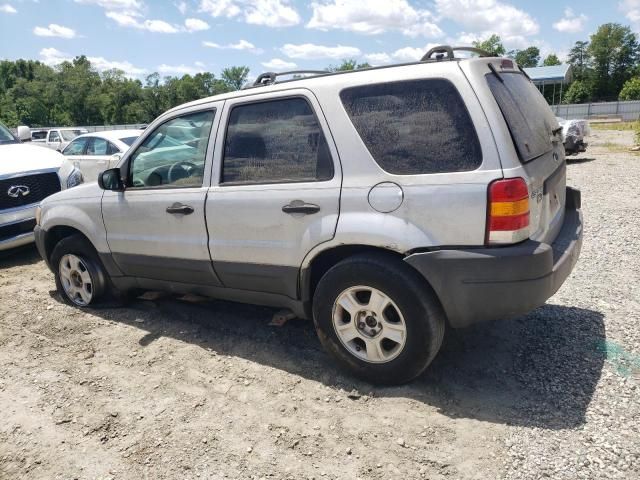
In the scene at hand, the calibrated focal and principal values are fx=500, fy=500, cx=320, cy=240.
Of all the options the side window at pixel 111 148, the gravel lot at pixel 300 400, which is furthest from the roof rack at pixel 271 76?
the side window at pixel 111 148

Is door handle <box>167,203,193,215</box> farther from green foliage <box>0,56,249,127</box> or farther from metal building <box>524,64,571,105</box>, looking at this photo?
green foliage <box>0,56,249,127</box>

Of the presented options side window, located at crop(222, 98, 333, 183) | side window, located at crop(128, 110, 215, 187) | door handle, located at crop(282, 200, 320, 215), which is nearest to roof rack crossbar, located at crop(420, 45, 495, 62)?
side window, located at crop(222, 98, 333, 183)

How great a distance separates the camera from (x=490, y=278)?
2.78 meters

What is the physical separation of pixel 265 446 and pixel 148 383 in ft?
3.86

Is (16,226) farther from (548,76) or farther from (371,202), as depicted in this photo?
(548,76)

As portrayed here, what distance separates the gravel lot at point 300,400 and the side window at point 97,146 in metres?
6.31

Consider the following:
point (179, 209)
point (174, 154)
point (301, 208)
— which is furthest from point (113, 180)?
point (301, 208)

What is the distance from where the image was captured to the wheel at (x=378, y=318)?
2.98 meters

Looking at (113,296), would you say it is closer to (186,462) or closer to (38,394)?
(38,394)

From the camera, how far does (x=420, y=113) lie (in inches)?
115

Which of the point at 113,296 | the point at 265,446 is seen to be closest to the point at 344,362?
the point at 265,446

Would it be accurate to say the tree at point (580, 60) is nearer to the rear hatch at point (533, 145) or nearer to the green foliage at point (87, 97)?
the green foliage at point (87, 97)

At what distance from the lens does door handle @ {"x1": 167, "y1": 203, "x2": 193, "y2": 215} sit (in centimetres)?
383

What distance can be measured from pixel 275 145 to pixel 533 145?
1681 mm
